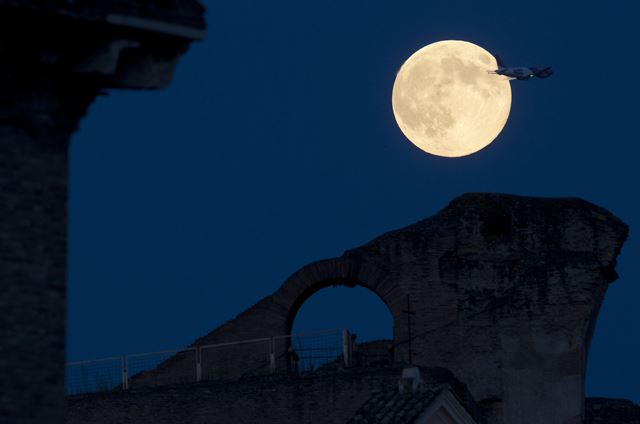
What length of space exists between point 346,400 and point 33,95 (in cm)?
2379

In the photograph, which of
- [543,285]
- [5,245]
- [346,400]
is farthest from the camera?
[543,285]

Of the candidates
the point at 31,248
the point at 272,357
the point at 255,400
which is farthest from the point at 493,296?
the point at 31,248

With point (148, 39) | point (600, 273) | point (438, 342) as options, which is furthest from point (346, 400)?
point (148, 39)

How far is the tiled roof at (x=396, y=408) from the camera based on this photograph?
21938 millimetres

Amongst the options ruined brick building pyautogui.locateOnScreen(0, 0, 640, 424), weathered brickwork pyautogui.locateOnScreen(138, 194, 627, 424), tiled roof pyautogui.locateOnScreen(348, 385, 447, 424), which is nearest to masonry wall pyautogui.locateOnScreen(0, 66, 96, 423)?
tiled roof pyautogui.locateOnScreen(348, 385, 447, 424)

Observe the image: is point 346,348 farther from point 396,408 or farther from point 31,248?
point 31,248

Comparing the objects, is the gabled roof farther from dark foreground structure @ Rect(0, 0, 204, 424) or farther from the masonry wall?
the masonry wall

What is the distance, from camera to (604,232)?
38.1m

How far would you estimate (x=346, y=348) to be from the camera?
3500 cm

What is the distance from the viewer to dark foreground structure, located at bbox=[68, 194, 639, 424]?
3719cm

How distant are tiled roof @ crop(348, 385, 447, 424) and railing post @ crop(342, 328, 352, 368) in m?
11.5

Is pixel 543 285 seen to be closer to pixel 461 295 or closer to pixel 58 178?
pixel 461 295

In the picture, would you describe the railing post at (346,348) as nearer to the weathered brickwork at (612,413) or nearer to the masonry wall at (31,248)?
the weathered brickwork at (612,413)

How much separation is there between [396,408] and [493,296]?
15.4 metres
